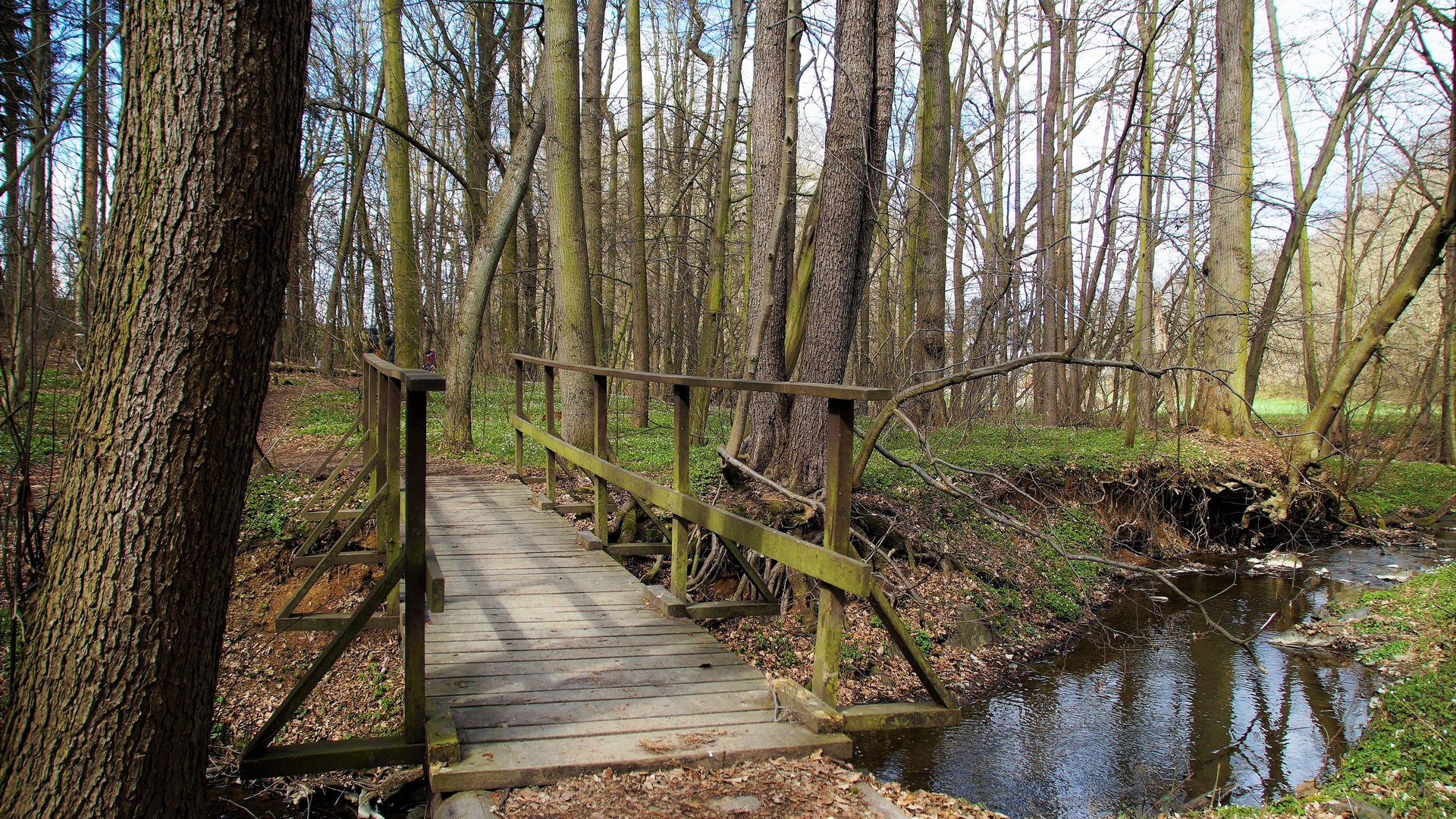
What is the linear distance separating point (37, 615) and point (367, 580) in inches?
193

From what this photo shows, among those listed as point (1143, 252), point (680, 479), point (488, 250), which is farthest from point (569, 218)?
point (1143, 252)

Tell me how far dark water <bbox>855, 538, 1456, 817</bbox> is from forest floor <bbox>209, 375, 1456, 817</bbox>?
2.10 ft

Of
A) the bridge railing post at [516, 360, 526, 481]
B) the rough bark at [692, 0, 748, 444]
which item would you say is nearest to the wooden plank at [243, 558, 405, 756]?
the bridge railing post at [516, 360, 526, 481]

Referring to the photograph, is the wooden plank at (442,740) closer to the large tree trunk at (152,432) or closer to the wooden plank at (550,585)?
the large tree trunk at (152,432)

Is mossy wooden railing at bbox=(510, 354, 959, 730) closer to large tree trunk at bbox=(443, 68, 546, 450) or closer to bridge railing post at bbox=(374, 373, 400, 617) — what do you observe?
bridge railing post at bbox=(374, 373, 400, 617)

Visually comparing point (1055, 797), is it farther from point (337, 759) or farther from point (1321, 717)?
point (337, 759)

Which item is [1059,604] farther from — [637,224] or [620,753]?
[637,224]

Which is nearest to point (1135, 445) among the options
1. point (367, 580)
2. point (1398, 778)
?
point (1398, 778)

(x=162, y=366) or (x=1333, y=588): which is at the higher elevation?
(x=162, y=366)

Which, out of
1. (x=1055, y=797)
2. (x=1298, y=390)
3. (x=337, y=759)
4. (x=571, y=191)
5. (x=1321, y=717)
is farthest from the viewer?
(x=1298, y=390)

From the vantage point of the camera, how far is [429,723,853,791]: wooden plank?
Result: 3.31m

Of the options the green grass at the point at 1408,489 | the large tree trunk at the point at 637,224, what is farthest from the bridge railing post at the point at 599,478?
the green grass at the point at 1408,489

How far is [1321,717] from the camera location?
6.86 metres

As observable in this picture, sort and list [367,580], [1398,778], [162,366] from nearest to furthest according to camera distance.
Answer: [162,366], [1398,778], [367,580]
